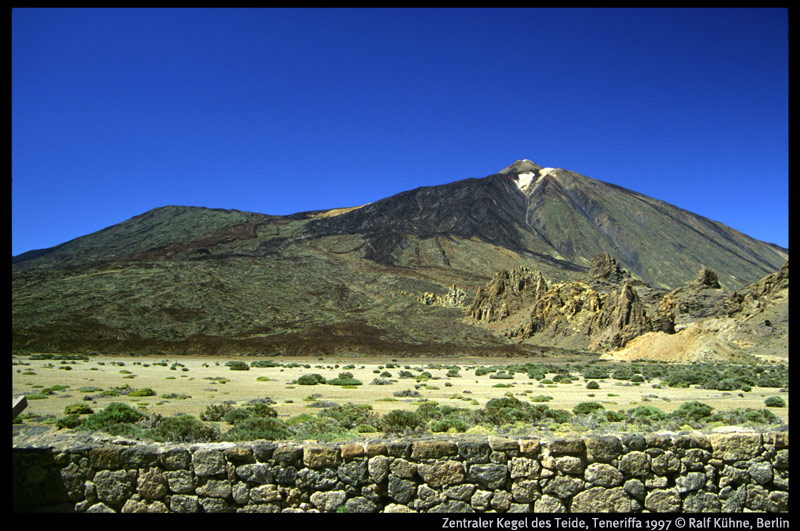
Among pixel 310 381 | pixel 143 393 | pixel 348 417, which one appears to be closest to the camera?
pixel 348 417

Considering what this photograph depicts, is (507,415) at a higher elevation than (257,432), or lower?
lower

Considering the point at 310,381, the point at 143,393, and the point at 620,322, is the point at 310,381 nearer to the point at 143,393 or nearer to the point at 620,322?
the point at 143,393

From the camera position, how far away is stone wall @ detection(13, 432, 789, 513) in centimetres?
545

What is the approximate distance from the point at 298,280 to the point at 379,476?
98.0 meters

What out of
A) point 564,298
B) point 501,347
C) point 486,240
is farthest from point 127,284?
point 486,240

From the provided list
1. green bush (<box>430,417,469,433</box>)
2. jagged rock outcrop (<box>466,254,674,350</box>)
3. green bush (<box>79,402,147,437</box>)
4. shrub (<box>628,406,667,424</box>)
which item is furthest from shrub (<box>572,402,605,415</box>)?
jagged rock outcrop (<box>466,254,674,350</box>)

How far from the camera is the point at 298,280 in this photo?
101 m

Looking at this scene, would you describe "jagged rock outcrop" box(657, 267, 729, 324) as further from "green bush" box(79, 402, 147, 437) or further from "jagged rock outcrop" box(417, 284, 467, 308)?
"green bush" box(79, 402, 147, 437)

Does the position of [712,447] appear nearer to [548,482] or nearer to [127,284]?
[548,482]

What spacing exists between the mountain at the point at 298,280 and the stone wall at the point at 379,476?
52.2 metres

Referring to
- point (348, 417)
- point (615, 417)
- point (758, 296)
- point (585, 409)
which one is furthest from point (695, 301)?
point (348, 417)

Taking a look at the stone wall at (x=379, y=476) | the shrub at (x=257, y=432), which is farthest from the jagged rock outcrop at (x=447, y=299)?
the stone wall at (x=379, y=476)

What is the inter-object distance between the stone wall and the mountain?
52.2m
